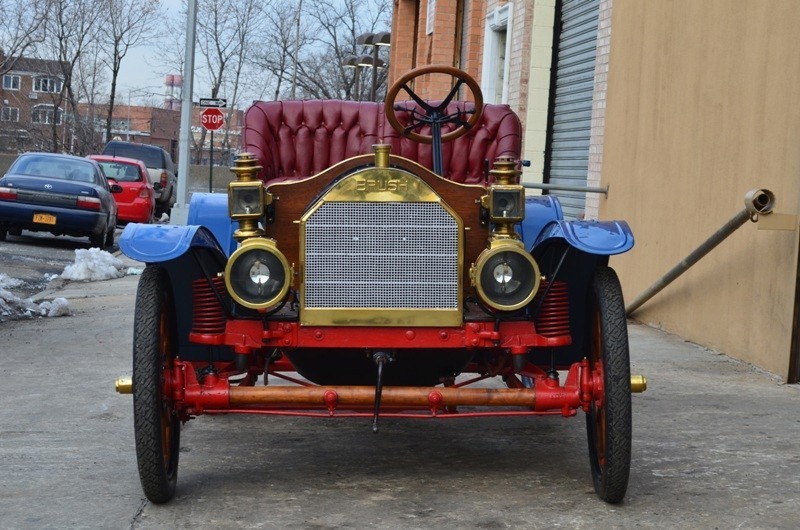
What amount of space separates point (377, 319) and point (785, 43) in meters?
4.46

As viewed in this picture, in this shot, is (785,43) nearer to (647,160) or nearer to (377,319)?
(647,160)

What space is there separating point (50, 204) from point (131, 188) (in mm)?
6453

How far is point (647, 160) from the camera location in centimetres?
1101

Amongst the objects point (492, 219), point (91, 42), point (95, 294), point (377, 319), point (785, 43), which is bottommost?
point (95, 294)

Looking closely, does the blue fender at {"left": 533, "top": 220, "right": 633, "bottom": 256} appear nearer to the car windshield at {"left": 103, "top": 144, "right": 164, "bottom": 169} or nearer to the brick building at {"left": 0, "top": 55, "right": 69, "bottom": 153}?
the car windshield at {"left": 103, "top": 144, "right": 164, "bottom": 169}

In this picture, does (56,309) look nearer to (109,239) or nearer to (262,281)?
(262,281)

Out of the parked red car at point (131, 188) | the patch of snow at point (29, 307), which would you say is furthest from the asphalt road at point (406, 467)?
the parked red car at point (131, 188)

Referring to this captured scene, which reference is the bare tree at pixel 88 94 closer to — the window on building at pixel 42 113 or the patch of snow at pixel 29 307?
the window on building at pixel 42 113

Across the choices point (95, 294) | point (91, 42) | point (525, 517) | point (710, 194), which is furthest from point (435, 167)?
point (91, 42)

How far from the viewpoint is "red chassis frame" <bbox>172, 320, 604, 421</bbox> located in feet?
16.0

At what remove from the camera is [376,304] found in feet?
16.3

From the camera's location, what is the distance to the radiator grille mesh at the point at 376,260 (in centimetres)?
496

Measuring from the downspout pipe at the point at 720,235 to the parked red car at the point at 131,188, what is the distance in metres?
17.5

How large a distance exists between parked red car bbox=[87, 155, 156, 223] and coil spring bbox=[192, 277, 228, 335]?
21.6 m
